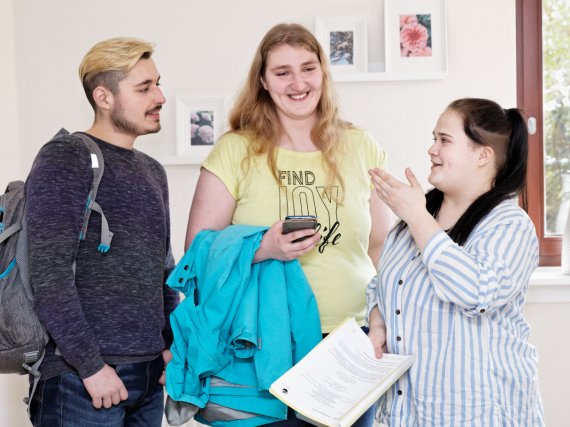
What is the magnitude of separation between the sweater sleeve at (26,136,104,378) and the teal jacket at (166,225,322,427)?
22cm

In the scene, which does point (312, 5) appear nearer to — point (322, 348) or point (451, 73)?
point (451, 73)

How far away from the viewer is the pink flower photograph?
8.64 ft

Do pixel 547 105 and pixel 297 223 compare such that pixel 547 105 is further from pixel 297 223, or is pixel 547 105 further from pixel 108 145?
pixel 108 145

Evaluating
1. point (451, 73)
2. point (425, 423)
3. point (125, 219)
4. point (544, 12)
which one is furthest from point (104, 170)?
point (544, 12)

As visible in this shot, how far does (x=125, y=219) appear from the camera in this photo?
65.5 inches

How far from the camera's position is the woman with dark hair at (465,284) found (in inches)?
55.9

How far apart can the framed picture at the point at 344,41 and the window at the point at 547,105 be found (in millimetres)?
677

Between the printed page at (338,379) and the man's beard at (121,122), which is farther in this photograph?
the man's beard at (121,122)

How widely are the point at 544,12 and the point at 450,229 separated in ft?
5.53

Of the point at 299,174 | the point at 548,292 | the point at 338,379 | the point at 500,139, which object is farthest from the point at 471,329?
the point at 548,292

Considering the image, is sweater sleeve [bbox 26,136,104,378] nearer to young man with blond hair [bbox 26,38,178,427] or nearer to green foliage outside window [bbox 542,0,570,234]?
young man with blond hair [bbox 26,38,178,427]

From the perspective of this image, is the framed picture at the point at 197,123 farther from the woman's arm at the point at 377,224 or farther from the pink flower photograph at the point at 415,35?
the woman's arm at the point at 377,224

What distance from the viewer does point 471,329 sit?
4.81 ft

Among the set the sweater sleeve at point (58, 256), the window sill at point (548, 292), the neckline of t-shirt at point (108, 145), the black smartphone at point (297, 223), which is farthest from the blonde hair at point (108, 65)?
the window sill at point (548, 292)
